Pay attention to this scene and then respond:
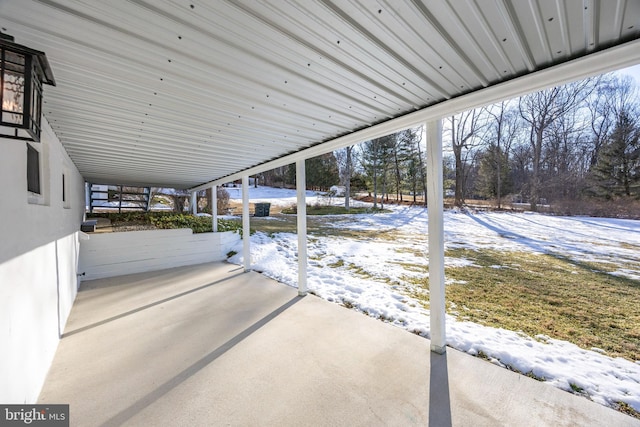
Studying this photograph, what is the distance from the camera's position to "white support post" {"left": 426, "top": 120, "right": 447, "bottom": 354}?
7.05 feet

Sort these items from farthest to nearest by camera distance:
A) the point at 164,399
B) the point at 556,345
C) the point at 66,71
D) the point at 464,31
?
1. the point at 556,345
2. the point at 164,399
3. the point at 66,71
4. the point at 464,31

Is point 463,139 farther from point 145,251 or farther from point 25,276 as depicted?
point 25,276

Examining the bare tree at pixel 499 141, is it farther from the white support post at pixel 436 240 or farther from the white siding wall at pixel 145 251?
the white siding wall at pixel 145 251

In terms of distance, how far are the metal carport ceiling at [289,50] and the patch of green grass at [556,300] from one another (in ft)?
8.39

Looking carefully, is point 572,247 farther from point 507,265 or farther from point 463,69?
point 463,69

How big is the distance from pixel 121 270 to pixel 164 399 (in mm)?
4286

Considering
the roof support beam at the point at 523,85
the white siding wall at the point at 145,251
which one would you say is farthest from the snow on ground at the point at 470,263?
the roof support beam at the point at 523,85

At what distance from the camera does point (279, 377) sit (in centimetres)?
191

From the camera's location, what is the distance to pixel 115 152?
11.0 feet

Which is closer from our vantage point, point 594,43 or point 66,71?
point 594,43

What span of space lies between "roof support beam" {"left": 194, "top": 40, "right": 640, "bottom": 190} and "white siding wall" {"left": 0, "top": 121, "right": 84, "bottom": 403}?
2.50 meters

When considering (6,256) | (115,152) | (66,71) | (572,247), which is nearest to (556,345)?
(6,256)

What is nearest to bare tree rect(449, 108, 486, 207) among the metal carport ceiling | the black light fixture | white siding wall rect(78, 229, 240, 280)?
white siding wall rect(78, 229, 240, 280)

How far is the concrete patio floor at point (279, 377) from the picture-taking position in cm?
153
